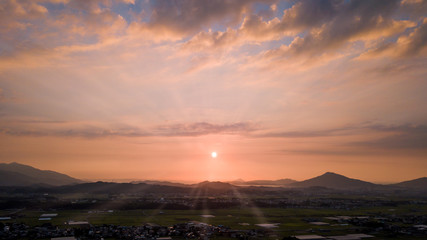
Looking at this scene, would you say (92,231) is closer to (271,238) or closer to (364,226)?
(271,238)

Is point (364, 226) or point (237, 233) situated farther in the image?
point (364, 226)

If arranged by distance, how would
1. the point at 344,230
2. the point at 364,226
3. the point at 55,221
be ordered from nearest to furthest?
the point at 344,230 < the point at 364,226 < the point at 55,221

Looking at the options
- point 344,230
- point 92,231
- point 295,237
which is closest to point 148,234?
point 92,231

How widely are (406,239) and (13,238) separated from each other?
76144 mm

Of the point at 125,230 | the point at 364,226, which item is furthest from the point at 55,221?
the point at 364,226

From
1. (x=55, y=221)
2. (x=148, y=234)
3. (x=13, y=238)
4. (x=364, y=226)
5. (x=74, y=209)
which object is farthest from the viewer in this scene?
(x=74, y=209)

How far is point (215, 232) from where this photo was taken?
196 feet

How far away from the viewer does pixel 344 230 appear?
209ft

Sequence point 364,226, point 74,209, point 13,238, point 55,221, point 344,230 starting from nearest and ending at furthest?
point 13,238, point 344,230, point 364,226, point 55,221, point 74,209

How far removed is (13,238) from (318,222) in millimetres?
70078

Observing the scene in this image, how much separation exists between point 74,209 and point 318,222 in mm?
87388

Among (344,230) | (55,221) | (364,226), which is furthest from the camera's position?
(55,221)

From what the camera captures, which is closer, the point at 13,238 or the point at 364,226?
the point at 13,238

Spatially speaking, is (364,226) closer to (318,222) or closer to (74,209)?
(318,222)
